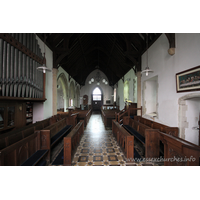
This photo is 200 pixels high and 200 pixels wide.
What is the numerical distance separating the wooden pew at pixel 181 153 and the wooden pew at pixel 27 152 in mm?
2795

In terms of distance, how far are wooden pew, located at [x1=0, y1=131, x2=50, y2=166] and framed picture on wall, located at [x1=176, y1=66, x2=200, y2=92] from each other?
4.14 m

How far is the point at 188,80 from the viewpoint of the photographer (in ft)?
10.5

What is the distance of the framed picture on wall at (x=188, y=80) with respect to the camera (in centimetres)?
296

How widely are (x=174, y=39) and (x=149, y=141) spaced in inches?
132

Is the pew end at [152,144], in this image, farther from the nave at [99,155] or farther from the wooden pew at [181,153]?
the wooden pew at [181,153]

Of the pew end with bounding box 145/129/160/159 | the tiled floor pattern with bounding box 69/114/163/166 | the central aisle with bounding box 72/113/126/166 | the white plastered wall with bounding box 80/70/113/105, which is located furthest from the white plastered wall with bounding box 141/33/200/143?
the white plastered wall with bounding box 80/70/113/105

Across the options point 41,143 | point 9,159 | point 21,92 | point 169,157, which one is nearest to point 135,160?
point 169,157

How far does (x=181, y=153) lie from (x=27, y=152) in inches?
121

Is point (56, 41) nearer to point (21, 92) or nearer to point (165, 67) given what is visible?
point (21, 92)

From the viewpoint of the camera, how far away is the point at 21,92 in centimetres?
338

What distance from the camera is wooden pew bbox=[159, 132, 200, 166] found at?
1.73 meters

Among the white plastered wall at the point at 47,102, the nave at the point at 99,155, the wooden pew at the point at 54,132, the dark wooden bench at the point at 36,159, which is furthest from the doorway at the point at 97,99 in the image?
the dark wooden bench at the point at 36,159

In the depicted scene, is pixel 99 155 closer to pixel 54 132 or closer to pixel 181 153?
pixel 54 132

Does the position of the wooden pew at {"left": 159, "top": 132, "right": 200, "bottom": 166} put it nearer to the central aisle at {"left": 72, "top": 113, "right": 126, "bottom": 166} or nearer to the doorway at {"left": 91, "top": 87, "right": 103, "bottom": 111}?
the central aisle at {"left": 72, "top": 113, "right": 126, "bottom": 166}
